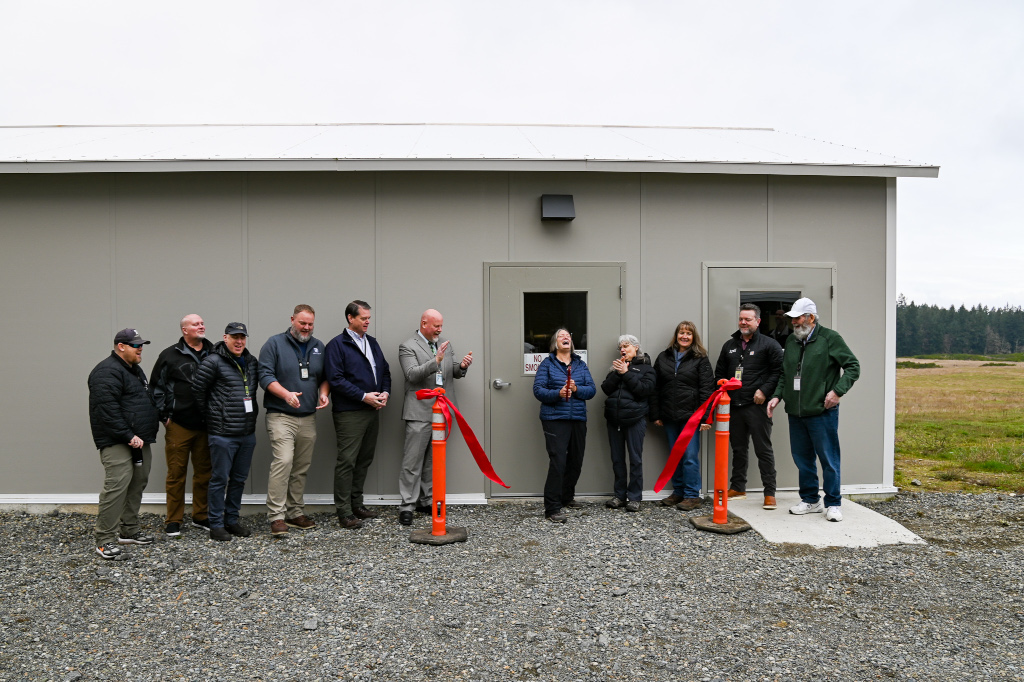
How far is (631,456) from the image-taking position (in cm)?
610

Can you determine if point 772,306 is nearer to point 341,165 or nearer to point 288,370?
point 341,165

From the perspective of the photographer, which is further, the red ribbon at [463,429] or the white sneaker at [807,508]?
the white sneaker at [807,508]

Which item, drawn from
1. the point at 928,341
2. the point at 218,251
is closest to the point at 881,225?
the point at 218,251

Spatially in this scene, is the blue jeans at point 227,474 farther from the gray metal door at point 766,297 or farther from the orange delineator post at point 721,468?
the gray metal door at point 766,297

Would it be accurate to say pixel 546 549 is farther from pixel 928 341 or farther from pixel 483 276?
pixel 928 341

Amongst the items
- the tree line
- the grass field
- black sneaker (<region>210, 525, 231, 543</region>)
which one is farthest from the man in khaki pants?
the tree line

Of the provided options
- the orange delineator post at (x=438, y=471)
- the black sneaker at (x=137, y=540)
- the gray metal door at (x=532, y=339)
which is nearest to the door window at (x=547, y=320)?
the gray metal door at (x=532, y=339)

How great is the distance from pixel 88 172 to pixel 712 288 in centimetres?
614

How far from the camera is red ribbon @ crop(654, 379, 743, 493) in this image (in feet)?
18.4

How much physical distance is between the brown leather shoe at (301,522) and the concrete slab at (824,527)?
12.4 ft

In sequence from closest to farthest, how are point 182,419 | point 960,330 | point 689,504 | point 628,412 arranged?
point 182,419, point 628,412, point 689,504, point 960,330

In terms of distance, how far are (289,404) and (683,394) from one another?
Result: 11.5 ft

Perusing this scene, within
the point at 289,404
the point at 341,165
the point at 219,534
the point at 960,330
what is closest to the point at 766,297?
the point at 341,165

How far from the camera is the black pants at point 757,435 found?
6094mm
